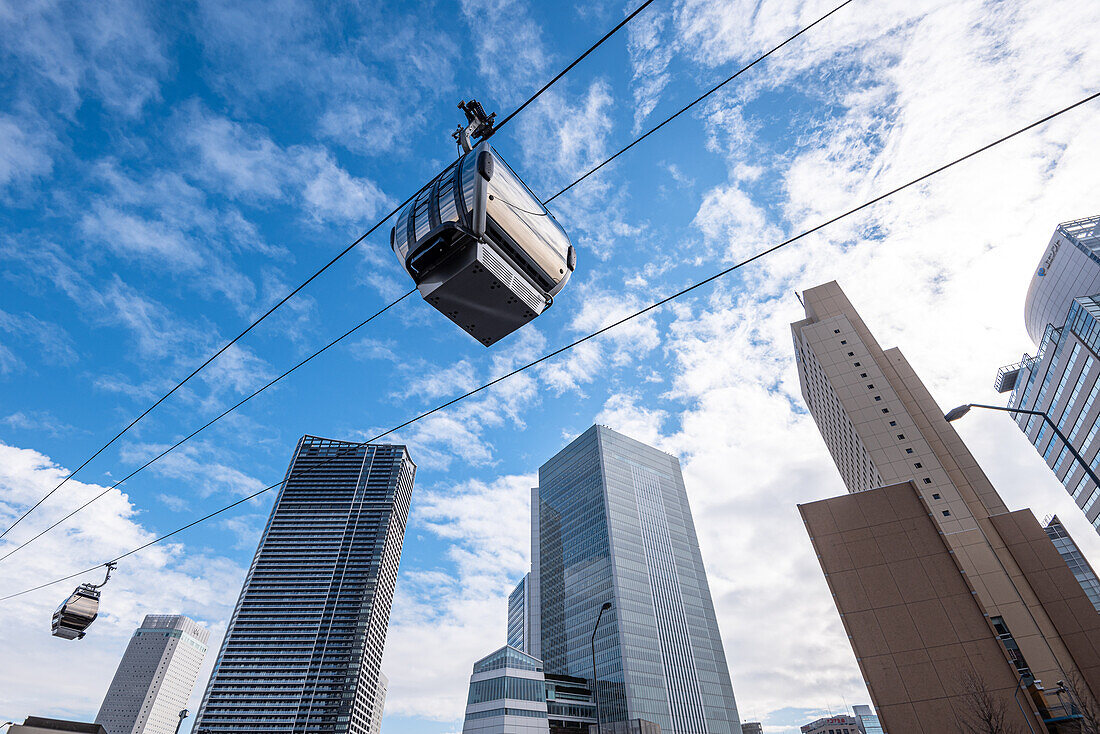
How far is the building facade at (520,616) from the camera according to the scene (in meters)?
143

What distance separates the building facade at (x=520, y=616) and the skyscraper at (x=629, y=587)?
954cm

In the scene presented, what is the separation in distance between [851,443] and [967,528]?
62.4 feet

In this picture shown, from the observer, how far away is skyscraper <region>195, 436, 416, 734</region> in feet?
471

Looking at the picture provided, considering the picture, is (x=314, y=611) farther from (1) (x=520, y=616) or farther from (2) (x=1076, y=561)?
(2) (x=1076, y=561)

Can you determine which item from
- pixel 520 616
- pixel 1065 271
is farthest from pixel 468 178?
pixel 520 616

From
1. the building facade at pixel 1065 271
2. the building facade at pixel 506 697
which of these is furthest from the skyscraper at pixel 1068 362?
the building facade at pixel 506 697

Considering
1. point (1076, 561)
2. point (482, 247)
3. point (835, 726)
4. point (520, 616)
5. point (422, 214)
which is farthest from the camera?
point (835, 726)

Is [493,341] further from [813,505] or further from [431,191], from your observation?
[813,505]

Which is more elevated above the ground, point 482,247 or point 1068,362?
point 1068,362

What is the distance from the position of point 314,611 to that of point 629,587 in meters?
108

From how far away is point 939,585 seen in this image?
1289 inches

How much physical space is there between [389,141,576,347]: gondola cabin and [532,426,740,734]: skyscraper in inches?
4287

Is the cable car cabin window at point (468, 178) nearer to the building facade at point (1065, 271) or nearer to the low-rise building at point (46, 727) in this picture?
the low-rise building at point (46, 727)

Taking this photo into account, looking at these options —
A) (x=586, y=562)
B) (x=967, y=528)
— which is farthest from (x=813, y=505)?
(x=586, y=562)
